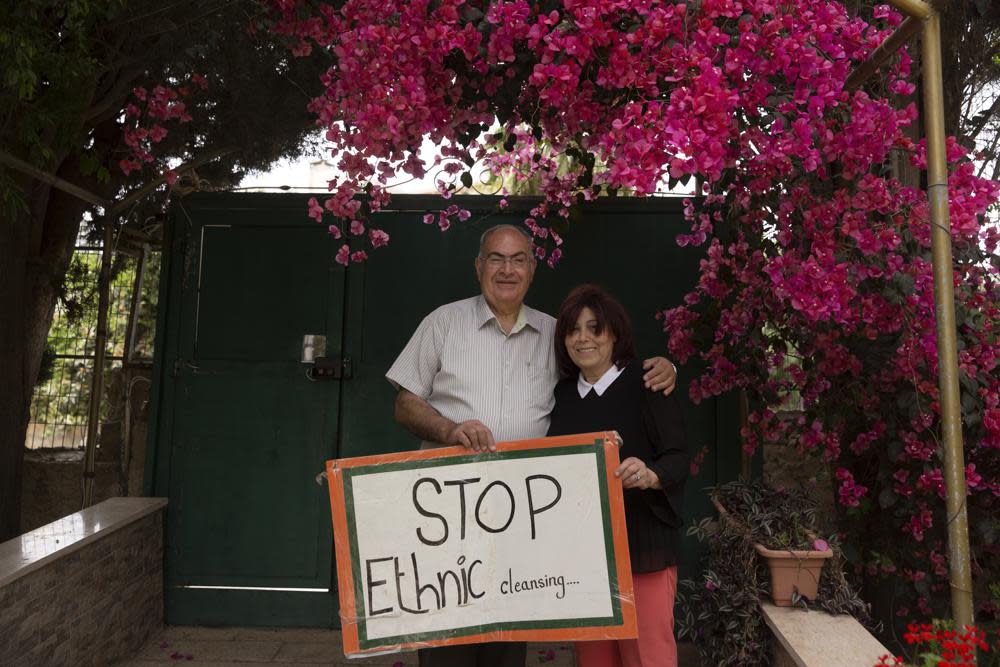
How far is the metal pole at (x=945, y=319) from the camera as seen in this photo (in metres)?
2.12

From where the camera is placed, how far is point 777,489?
309 centimetres

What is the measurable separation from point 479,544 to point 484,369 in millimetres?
586

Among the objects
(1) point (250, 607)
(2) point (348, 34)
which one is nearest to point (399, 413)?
(2) point (348, 34)

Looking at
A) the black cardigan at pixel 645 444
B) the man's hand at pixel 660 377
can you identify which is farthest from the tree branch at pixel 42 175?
the man's hand at pixel 660 377

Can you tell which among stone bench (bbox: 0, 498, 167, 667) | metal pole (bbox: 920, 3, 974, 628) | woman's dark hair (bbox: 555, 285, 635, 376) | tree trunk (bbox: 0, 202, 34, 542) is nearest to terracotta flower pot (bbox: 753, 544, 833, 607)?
metal pole (bbox: 920, 3, 974, 628)

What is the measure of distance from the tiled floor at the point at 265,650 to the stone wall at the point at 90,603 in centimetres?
14

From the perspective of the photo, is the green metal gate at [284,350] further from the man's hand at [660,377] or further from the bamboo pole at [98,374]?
the man's hand at [660,377]

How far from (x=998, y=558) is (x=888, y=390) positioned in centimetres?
78

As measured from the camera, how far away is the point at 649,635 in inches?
88.3

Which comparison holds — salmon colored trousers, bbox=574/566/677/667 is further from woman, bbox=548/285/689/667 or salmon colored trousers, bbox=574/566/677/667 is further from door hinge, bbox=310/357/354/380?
door hinge, bbox=310/357/354/380

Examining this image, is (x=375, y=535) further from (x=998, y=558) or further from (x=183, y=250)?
(x=183, y=250)

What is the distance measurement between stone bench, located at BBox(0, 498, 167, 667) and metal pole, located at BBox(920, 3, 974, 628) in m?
3.20

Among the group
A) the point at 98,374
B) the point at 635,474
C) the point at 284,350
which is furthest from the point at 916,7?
the point at 98,374

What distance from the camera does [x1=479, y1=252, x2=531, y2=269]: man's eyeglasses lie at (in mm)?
2574
